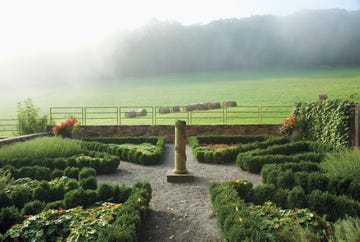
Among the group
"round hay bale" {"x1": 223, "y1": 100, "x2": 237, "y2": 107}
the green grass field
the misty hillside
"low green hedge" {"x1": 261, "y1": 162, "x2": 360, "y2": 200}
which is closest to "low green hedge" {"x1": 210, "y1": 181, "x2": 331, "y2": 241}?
"low green hedge" {"x1": 261, "y1": 162, "x2": 360, "y2": 200}

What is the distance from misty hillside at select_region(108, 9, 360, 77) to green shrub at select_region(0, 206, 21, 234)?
1423 inches

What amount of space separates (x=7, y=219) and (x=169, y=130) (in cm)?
1185

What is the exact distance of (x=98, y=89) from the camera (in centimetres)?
3538

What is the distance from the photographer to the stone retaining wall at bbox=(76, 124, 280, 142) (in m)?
16.5

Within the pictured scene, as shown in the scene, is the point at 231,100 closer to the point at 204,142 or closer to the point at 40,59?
the point at 204,142

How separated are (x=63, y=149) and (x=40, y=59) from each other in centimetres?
3706

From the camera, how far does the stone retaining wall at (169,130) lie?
54.3 ft

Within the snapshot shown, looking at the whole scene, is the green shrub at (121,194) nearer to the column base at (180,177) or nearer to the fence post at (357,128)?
the column base at (180,177)

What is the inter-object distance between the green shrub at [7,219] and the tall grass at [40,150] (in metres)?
4.86

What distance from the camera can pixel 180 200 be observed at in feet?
23.0

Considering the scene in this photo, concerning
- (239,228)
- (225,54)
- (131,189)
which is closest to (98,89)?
(225,54)

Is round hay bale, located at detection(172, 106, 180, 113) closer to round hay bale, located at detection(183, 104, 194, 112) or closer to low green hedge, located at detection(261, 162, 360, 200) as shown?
round hay bale, located at detection(183, 104, 194, 112)

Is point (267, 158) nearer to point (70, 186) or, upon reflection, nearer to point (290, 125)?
point (70, 186)

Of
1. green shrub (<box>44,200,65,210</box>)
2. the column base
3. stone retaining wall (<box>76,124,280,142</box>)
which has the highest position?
stone retaining wall (<box>76,124,280,142</box>)
